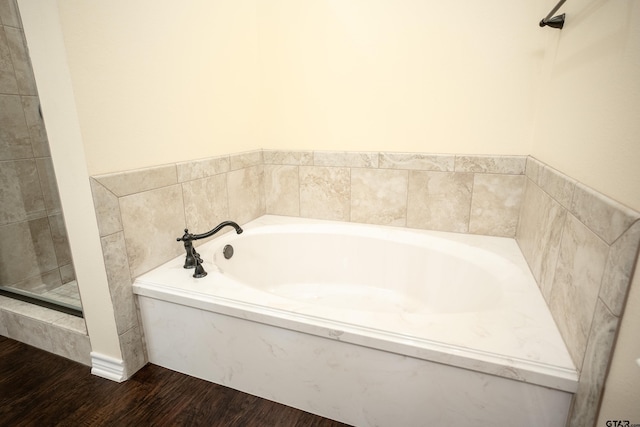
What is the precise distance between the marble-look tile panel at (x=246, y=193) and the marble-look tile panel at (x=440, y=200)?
0.99 metres

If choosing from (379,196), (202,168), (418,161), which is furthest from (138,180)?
(418,161)

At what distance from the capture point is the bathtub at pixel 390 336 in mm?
921

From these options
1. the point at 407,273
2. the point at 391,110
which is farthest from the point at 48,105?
the point at 407,273

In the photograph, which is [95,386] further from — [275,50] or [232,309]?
[275,50]

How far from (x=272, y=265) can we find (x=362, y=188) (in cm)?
73

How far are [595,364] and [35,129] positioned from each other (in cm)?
240

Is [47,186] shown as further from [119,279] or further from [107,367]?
[107,367]

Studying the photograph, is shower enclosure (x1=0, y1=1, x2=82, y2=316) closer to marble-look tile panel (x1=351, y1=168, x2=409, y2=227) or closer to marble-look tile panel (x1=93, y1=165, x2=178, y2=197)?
marble-look tile panel (x1=93, y1=165, x2=178, y2=197)

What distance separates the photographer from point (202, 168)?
171 cm

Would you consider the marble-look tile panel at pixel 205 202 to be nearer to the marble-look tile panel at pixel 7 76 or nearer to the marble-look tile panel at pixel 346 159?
the marble-look tile panel at pixel 346 159

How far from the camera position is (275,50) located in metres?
2.04

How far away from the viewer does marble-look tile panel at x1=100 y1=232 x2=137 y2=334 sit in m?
1.28

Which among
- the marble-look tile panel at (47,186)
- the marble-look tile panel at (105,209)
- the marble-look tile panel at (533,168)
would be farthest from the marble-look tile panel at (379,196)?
the marble-look tile panel at (47,186)

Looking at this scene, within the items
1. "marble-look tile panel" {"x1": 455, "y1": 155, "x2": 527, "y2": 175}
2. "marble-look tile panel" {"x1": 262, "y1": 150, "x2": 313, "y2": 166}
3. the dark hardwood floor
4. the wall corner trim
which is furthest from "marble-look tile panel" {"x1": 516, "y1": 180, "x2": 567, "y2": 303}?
the wall corner trim
